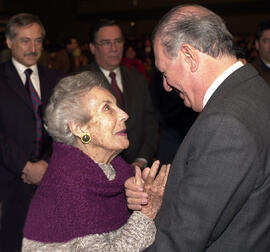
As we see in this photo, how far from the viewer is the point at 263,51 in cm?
361

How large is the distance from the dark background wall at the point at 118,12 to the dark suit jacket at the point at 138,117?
805cm

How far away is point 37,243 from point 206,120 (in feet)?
3.11

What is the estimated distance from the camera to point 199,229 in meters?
1.14

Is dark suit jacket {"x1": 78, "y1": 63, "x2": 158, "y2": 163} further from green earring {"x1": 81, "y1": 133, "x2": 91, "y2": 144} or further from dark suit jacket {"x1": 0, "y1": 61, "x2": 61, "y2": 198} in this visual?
green earring {"x1": 81, "y1": 133, "x2": 91, "y2": 144}

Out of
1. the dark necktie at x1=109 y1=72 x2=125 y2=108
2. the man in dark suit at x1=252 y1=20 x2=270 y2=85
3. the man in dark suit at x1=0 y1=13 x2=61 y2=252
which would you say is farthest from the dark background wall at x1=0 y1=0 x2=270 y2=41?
the man in dark suit at x1=0 y1=13 x2=61 y2=252

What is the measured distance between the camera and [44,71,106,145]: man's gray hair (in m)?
1.74

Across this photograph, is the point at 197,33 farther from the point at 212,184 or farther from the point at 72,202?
the point at 72,202

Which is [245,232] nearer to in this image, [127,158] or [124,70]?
[127,158]

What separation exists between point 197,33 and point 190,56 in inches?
3.5

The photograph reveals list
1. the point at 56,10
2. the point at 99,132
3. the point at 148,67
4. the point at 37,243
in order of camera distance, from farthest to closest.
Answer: the point at 56,10 → the point at 148,67 → the point at 99,132 → the point at 37,243

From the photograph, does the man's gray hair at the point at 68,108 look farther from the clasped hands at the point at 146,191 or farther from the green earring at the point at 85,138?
the clasped hands at the point at 146,191

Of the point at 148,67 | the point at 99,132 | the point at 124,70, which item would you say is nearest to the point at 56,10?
the point at 148,67

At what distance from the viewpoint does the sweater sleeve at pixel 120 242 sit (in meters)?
1.50

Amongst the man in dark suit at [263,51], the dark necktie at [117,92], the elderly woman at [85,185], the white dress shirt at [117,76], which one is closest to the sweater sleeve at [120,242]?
the elderly woman at [85,185]
